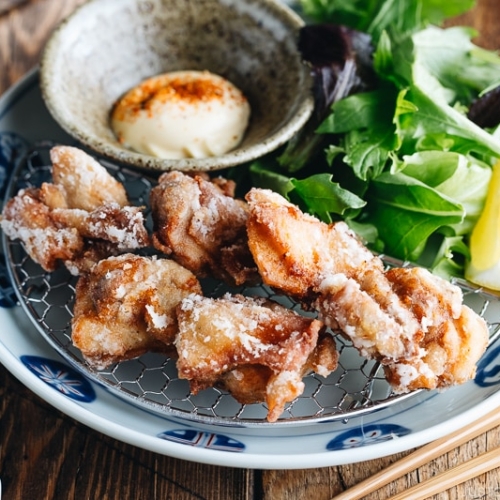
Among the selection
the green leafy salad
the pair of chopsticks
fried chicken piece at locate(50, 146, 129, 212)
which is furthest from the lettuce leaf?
the pair of chopsticks

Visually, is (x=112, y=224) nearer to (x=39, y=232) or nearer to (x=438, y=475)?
(x=39, y=232)

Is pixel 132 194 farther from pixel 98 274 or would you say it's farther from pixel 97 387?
pixel 97 387

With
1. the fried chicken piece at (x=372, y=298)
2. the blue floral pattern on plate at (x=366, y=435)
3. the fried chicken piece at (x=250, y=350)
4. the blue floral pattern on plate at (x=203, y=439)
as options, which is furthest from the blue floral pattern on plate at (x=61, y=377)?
the blue floral pattern on plate at (x=366, y=435)

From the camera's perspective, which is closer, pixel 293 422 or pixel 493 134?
pixel 293 422

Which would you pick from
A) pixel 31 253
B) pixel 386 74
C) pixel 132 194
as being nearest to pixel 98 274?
pixel 31 253

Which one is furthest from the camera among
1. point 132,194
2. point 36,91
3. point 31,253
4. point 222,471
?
point 36,91

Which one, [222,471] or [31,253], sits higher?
[31,253]
